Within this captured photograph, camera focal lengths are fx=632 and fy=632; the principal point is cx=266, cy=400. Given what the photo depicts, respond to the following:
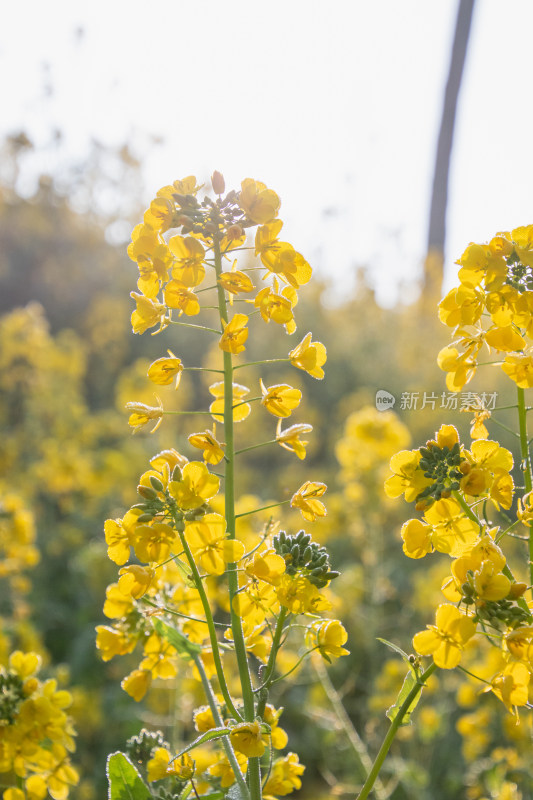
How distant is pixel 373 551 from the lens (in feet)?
11.5

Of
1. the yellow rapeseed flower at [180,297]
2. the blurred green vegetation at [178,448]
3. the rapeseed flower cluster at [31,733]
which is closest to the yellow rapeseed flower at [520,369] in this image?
the yellow rapeseed flower at [180,297]

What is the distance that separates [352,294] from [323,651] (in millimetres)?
9375

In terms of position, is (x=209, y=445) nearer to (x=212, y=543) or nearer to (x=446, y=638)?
(x=212, y=543)

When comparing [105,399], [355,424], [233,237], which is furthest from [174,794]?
[105,399]

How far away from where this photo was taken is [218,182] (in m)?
1.04

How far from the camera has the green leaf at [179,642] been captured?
105 cm

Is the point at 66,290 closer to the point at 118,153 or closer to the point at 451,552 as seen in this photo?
the point at 118,153

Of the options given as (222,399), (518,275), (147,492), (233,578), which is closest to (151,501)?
(147,492)

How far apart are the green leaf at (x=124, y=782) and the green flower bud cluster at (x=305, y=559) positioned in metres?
0.39

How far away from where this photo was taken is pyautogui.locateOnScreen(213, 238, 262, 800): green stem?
903 mm

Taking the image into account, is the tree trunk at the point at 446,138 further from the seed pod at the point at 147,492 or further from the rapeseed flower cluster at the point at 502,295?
the seed pod at the point at 147,492

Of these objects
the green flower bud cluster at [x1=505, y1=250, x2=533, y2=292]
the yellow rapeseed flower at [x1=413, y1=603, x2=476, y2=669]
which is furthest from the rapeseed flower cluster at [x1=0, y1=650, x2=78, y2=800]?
the green flower bud cluster at [x1=505, y1=250, x2=533, y2=292]

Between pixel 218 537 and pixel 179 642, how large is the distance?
24 cm

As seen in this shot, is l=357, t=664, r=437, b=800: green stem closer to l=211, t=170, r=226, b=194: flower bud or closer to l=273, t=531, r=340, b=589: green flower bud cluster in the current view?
l=273, t=531, r=340, b=589: green flower bud cluster
